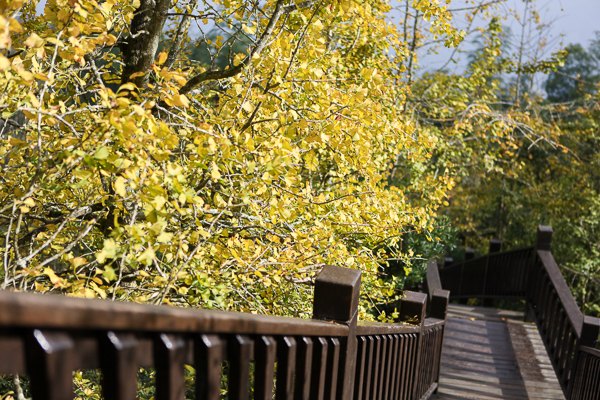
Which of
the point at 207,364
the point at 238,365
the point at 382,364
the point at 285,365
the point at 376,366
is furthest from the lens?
the point at 382,364

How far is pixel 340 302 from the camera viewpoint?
65.6 inches

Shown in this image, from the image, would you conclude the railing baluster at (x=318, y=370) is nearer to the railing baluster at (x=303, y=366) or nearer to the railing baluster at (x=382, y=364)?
the railing baluster at (x=303, y=366)

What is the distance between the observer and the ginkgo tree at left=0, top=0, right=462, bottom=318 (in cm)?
169

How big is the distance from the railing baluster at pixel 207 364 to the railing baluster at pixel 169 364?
6cm

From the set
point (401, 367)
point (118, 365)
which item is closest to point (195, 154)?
point (118, 365)

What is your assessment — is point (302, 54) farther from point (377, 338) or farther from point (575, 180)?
point (575, 180)

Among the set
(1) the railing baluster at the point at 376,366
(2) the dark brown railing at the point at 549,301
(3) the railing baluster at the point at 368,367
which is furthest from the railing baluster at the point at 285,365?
(2) the dark brown railing at the point at 549,301

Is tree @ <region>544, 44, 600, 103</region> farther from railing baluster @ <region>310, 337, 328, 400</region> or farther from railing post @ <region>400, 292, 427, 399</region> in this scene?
railing baluster @ <region>310, 337, 328, 400</region>

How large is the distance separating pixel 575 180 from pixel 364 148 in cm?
1047

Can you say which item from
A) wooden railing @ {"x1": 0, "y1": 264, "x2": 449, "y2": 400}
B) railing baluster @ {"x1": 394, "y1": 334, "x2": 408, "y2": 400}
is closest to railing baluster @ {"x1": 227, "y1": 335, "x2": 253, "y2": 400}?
wooden railing @ {"x1": 0, "y1": 264, "x2": 449, "y2": 400}

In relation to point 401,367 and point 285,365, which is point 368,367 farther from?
point 285,365

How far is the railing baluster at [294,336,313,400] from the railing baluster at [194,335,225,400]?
45 cm

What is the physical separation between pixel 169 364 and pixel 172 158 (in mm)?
2459

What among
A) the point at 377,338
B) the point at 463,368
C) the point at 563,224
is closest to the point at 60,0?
the point at 377,338
